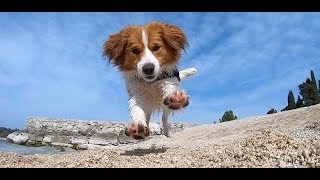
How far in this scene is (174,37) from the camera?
6.95m

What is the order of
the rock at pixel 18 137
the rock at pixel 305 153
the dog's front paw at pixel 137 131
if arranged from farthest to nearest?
1. the rock at pixel 18 137
2. the dog's front paw at pixel 137 131
3. the rock at pixel 305 153

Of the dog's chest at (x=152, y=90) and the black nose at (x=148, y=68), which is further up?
the black nose at (x=148, y=68)

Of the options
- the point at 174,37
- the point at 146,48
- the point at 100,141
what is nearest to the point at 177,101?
the point at 146,48

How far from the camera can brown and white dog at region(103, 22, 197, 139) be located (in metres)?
6.05

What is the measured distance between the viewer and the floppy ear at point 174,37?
6.79 meters

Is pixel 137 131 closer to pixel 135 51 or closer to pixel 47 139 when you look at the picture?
pixel 135 51

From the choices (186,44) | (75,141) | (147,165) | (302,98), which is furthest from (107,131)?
(147,165)

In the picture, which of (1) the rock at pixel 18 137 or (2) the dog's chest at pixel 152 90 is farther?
(1) the rock at pixel 18 137

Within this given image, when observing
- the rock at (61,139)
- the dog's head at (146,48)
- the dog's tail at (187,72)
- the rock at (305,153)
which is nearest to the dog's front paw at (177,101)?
the dog's head at (146,48)

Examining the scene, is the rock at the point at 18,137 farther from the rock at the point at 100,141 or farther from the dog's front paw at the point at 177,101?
the dog's front paw at the point at 177,101

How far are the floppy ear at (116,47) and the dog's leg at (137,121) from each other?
0.70 metres

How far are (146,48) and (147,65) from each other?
1.22ft

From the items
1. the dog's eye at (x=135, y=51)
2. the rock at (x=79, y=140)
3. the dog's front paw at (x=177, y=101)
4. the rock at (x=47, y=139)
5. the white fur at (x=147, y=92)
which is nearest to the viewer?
the dog's front paw at (x=177, y=101)
